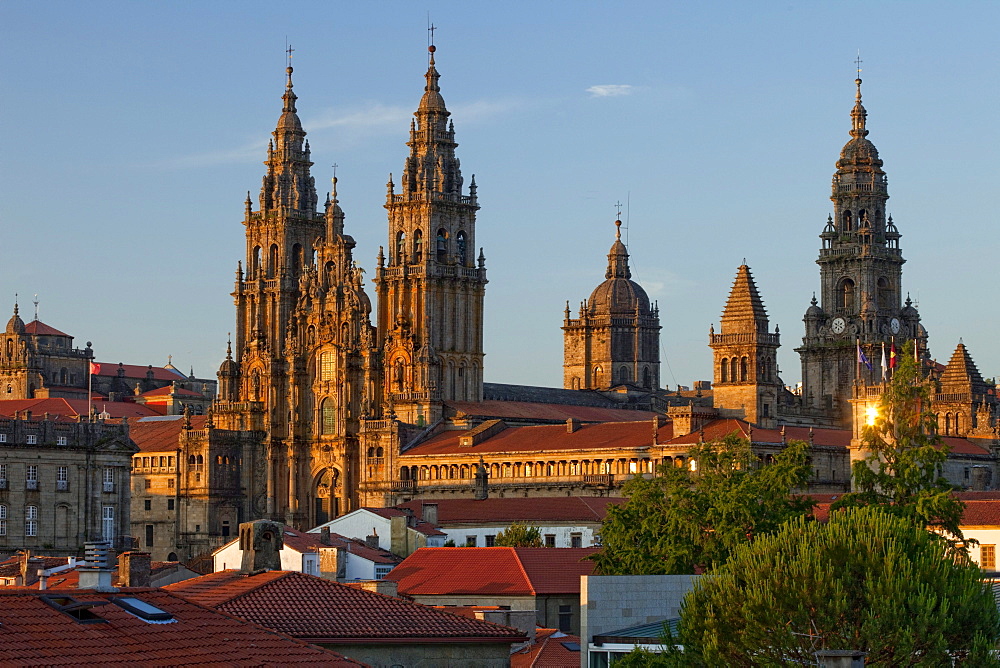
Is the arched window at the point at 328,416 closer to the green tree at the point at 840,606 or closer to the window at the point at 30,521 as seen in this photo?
the window at the point at 30,521

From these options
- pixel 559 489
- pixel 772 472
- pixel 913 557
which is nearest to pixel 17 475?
pixel 559 489

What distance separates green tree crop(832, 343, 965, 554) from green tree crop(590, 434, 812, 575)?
3529 mm

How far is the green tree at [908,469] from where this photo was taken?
78.9 meters

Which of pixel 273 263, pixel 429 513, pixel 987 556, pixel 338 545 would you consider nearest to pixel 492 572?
pixel 338 545

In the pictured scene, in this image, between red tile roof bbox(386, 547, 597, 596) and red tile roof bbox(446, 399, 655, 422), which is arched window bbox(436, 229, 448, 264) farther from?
red tile roof bbox(386, 547, 597, 596)

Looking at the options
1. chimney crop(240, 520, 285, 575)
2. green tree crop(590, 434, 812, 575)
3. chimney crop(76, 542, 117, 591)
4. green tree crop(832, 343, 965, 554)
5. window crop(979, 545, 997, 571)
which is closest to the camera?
chimney crop(76, 542, 117, 591)

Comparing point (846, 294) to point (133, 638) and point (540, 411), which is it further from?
point (133, 638)

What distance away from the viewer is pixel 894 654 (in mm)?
49531

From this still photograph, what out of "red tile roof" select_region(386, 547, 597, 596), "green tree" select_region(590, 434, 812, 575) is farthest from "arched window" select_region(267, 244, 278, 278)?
"green tree" select_region(590, 434, 812, 575)

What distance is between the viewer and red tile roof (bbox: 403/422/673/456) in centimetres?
14700

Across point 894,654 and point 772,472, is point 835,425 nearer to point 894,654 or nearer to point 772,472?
point 772,472

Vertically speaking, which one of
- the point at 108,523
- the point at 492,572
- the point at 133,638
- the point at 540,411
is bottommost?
the point at 492,572

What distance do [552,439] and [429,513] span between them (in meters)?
25.5

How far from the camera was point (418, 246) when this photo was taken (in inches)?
6821
